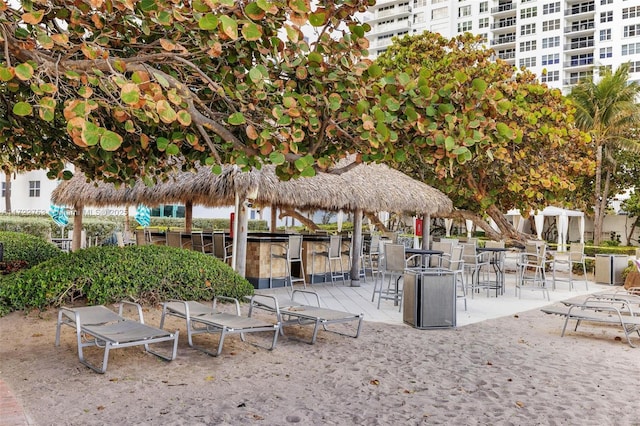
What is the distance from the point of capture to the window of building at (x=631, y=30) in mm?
47906

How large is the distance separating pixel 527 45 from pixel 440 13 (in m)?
13.0

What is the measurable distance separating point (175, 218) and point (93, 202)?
55.4 ft

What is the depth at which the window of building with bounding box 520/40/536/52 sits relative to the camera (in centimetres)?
5603

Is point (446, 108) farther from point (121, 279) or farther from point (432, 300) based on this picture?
point (121, 279)

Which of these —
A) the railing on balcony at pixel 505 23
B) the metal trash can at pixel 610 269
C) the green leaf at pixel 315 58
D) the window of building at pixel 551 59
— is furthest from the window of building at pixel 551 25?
the green leaf at pixel 315 58

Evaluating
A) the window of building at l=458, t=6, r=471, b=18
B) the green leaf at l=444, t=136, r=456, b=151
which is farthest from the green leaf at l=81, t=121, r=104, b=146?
the window of building at l=458, t=6, r=471, b=18

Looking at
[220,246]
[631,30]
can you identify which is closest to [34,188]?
[220,246]

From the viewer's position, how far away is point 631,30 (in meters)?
48.5

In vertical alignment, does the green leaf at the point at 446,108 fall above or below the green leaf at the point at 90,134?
above

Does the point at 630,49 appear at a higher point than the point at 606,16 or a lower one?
lower

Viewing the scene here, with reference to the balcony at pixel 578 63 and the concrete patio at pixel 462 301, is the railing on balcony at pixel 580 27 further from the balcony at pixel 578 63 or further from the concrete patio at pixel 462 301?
the concrete patio at pixel 462 301

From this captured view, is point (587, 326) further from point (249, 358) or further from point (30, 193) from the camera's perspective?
point (30, 193)

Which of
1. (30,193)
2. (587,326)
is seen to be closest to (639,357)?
(587,326)

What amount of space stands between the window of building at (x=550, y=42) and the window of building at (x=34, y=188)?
48451 millimetres
